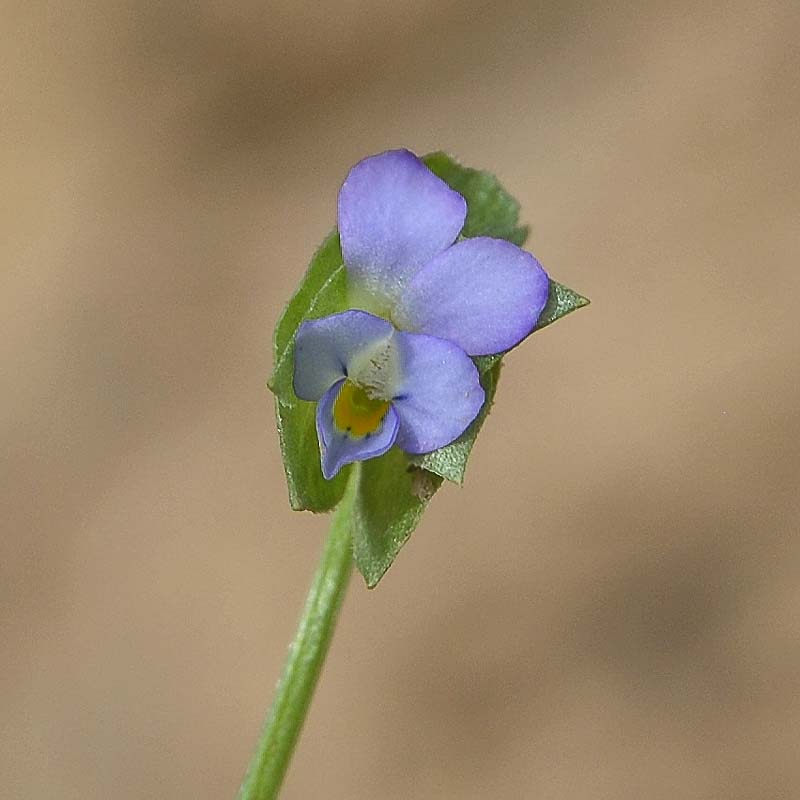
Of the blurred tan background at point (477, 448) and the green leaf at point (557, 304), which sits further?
the blurred tan background at point (477, 448)

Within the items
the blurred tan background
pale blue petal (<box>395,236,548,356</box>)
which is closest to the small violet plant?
pale blue petal (<box>395,236,548,356</box>)

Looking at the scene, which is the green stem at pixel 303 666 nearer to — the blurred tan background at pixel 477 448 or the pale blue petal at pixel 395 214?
the pale blue petal at pixel 395 214

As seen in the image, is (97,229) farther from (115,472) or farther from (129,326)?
(115,472)

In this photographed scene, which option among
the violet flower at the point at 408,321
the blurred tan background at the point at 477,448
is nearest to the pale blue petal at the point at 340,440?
the violet flower at the point at 408,321

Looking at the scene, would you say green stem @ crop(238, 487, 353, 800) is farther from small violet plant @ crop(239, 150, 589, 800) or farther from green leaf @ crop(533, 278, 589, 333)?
green leaf @ crop(533, 278, 589, 333)

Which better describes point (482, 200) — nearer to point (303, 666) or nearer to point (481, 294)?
point (481, 294)

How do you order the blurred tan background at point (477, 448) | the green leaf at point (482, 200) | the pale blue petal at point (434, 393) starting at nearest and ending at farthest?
1. the pale blue petal at point (434, 393)
2. the green leaf at point (482, 200)
3. the blurred tan background at point (477, 448)
